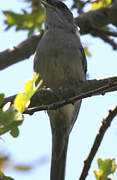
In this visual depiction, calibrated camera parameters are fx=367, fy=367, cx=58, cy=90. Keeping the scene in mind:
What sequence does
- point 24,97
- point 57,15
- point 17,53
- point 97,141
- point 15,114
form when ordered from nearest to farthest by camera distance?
point 15,114, point 24,97, point 97,141, point 17,53, point 57,15

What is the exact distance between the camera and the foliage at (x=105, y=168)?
276 centimetres

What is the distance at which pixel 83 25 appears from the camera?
5582 millimetres

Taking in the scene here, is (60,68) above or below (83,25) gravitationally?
below

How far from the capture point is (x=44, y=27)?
594 cm

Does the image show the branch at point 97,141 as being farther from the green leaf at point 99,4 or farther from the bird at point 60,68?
the green leaf at point 99,4

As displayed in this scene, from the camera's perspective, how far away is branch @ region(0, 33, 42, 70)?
16.2 feet

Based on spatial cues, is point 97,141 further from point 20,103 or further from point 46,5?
point 46,5

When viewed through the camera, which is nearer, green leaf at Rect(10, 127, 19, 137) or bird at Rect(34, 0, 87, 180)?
green leaf at Rect(10, 127, 19, 137)

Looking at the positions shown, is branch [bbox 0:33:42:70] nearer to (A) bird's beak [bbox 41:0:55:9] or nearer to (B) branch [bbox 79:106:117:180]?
(A) bird's beak [bbox 41:0:55:9]

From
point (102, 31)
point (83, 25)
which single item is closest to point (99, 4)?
point (83, 25)

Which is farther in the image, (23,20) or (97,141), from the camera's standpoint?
(23,20)


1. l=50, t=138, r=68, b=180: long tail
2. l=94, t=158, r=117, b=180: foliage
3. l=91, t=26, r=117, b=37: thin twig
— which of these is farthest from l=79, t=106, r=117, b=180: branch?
l=91, t=26, r=117, b=37: thin twig

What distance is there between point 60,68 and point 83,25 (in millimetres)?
866

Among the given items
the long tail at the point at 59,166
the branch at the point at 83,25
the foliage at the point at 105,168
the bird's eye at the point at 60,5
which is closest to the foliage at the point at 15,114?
the foliage at the point at 105,168
